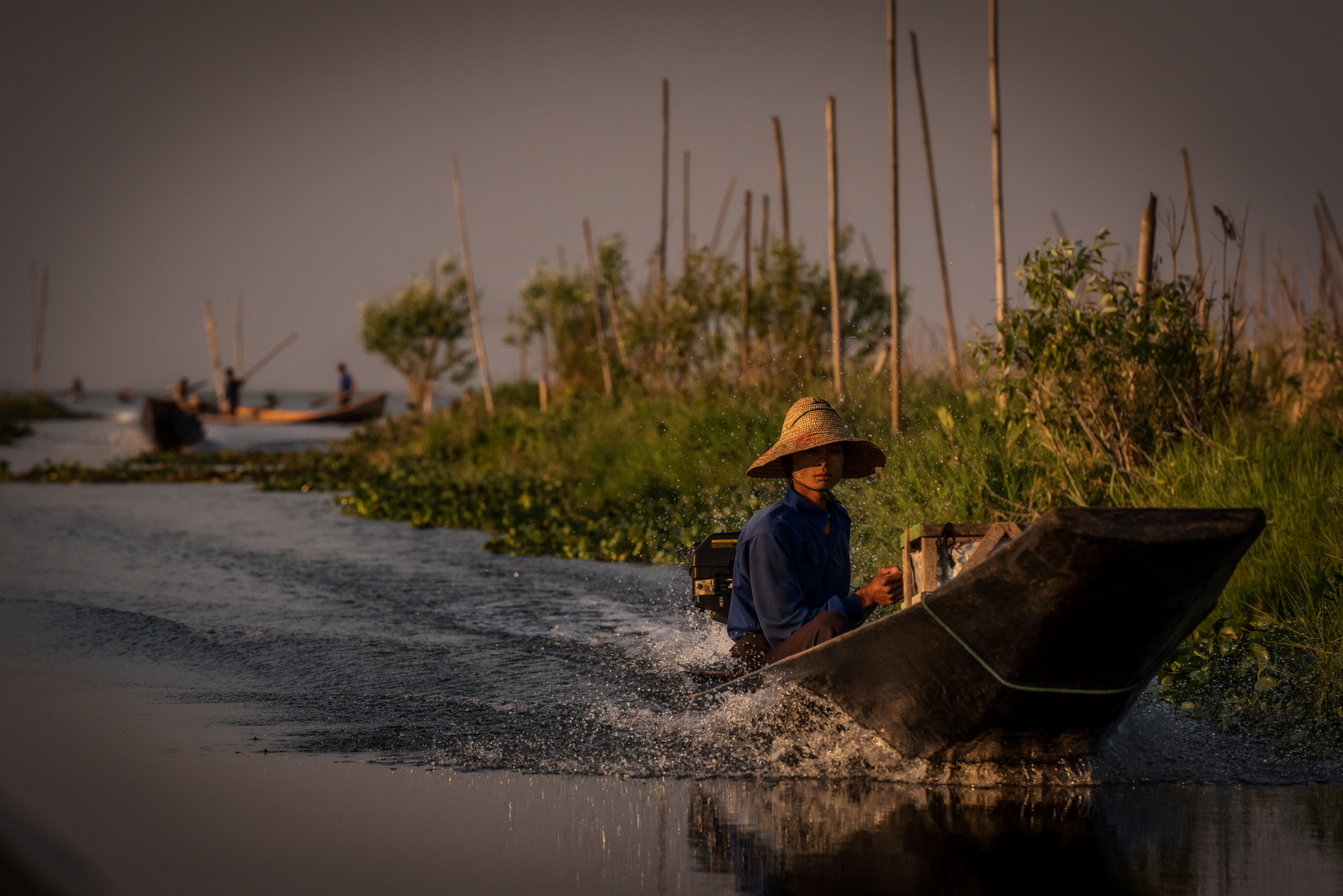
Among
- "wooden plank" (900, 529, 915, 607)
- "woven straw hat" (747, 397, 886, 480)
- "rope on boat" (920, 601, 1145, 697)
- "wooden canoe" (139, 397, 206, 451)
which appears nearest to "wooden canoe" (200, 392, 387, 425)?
"wooden canoe" (139, 397, 206, 451)

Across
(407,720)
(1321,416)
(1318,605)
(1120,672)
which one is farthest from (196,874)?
(1321,416)

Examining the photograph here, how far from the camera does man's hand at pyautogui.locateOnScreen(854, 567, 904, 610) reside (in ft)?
18.1

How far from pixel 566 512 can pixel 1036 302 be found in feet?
24.5

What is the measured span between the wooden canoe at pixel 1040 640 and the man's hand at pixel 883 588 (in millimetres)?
490

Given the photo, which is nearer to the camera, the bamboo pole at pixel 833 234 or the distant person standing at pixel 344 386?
the bamboo pole at pixel 833 234

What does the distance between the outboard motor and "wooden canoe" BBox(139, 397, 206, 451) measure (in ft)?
104

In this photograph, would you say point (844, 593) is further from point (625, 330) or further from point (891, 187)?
point (625, 330)

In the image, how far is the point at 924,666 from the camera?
16.1ft

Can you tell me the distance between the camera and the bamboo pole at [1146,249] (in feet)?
33.2

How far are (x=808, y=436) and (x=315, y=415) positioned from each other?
46.9m

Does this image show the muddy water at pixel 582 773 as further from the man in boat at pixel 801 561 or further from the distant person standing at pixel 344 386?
the distant person standing at pixel 344 386

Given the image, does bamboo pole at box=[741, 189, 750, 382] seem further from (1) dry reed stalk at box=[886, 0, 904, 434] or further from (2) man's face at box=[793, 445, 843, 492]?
(2) man's face at box=[793, 445, 843, 492]

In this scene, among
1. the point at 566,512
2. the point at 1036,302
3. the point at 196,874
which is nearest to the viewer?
the point at 196,874

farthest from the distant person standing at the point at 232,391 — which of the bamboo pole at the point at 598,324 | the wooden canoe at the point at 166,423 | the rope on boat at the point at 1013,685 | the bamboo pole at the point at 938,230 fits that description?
the rope on boat at the point at 1013,685
